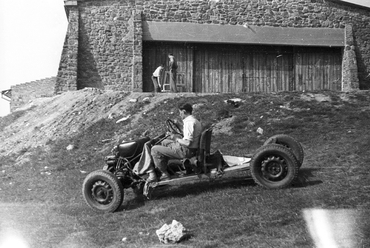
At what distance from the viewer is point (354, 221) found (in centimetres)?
589

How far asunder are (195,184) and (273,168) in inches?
64.2

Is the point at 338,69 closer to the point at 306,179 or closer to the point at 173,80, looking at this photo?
the point at 173,80

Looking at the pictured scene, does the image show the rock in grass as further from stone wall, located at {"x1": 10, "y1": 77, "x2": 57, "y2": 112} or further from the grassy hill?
stone wall, located at {"x1": 10, "y1": 77, "x2": 57, "y2": 112}

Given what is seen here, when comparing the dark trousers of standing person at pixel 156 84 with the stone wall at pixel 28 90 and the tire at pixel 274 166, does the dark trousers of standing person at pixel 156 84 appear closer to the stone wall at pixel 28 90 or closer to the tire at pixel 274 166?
the stone wall at pixel 28 90

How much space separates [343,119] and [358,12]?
10886 mm

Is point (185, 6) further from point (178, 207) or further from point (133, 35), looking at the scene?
point (178, 207)

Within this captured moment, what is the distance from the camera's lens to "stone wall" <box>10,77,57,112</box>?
2312 centimetres

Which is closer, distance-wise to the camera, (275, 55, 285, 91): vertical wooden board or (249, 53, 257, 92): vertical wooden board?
(249, 53, 257, 92): vertical wooden board

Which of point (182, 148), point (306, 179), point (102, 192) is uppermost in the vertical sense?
point (182, 148)

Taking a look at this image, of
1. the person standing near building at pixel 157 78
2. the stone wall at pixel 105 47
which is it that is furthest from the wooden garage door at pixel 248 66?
the person standing near building at pixel 157 78

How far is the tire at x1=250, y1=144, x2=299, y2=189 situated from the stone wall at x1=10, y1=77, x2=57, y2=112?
17386 mm

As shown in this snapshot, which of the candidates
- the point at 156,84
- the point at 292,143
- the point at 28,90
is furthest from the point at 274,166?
the point at 28,90

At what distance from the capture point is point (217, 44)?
20.5 metres

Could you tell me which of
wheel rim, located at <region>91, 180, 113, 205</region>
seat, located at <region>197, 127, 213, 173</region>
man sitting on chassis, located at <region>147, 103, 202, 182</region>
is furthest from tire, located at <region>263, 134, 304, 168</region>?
wheel rim, located at <region>91, 180, 113, 205</region>
